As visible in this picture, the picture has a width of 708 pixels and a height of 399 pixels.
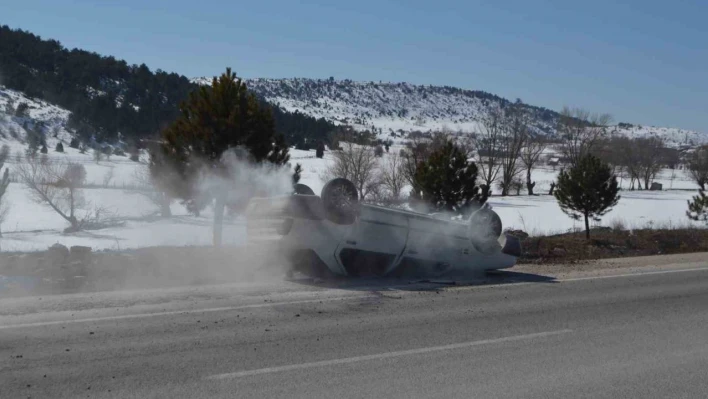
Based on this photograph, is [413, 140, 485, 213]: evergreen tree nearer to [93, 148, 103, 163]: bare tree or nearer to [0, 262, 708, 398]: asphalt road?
[0, 262, 708, 398]: asphalt road

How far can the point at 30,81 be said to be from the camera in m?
95.9

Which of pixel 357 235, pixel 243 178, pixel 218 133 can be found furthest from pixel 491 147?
pixel 357 235

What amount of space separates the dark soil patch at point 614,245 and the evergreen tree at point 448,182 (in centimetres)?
431

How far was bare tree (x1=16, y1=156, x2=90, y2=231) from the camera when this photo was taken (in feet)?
119

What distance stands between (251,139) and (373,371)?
651 inches

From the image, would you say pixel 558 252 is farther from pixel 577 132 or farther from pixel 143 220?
pixel 577 132

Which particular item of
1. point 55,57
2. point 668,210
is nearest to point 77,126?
point 55,57

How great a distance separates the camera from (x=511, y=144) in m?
90.4

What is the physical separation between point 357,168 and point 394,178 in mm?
3476

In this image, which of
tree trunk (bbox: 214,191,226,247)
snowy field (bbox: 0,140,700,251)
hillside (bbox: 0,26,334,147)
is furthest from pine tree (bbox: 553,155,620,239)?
hillside (bbox: 0,26,334,147)

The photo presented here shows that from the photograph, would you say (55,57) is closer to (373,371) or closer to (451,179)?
(451,179)

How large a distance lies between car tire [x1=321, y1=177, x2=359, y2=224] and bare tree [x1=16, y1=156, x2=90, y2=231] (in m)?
27.2

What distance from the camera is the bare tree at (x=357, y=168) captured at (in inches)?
2338

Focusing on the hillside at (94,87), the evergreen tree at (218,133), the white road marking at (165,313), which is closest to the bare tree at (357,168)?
the hillside at (94,87)
